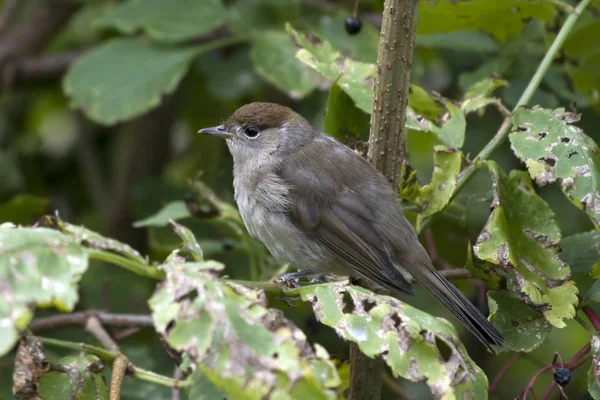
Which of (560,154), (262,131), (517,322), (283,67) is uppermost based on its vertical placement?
(560,154)

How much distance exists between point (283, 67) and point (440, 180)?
4.80 feet

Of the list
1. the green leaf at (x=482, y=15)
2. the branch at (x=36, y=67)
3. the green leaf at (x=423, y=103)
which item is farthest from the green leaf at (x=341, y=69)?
the branch at (x=36, y=67)

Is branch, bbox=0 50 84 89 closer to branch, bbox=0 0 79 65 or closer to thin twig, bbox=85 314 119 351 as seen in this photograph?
branch, bbox=0 0 79 65

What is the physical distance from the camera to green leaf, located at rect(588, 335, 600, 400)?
7.25 ft

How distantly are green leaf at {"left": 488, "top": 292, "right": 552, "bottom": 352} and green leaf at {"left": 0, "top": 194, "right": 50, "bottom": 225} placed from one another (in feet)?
7.97

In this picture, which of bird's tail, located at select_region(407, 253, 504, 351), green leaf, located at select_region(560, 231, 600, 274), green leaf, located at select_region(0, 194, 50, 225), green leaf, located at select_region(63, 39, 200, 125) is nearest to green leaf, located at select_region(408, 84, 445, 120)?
bird's tail, located at select_region(407, 253, 504, 351)

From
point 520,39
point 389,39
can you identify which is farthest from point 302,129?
point 389,39

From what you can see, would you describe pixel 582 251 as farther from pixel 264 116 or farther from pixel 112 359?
pixel 264 116

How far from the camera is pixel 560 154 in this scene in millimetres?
2527

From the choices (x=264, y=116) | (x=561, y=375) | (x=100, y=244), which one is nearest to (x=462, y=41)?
(x=264, y=116)

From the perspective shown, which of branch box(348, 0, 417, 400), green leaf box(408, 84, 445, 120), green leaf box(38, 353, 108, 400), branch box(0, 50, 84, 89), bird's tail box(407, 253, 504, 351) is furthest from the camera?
branch box(0, 50, 84, 89)

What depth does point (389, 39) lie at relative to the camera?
8.18 feet

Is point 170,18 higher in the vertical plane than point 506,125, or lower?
lower

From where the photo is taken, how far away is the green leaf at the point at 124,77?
4.03m
